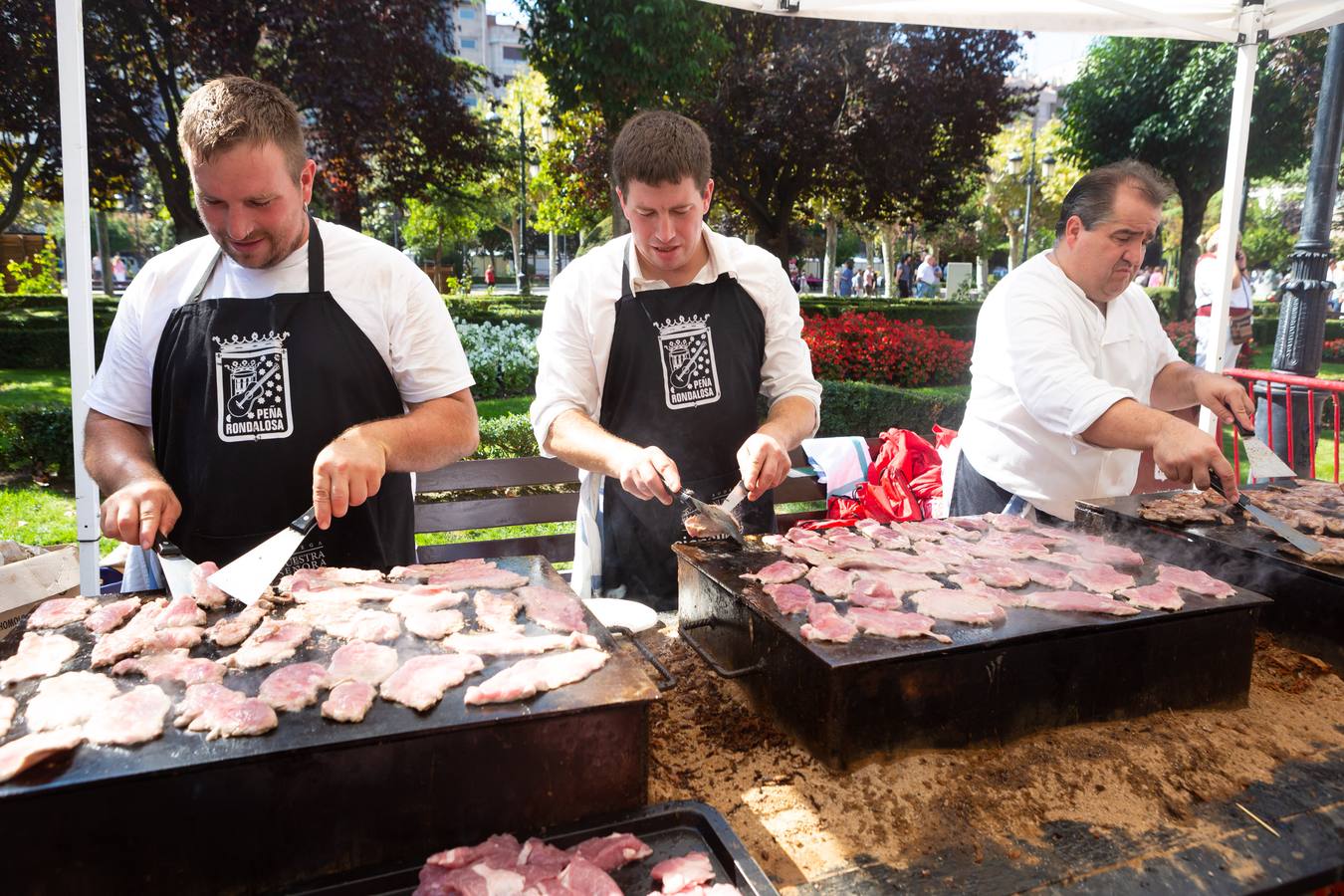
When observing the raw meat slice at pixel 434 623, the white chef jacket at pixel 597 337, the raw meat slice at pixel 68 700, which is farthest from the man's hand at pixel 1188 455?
the raw meat slice at pixel 68 700

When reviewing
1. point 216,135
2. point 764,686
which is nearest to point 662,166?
point 216,135

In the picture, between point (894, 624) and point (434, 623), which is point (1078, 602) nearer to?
point (894, 624)

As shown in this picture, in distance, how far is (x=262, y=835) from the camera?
1.33m

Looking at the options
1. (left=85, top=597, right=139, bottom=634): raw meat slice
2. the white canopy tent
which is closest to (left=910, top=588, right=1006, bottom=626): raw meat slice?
(left=85, top=597, right=139, bottom=634): raw meat slice

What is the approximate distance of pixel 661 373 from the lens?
3.01 m

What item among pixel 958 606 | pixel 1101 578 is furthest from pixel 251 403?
pixel 1101 578

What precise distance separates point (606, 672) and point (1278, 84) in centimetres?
1883

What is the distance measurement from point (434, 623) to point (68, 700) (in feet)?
2.12

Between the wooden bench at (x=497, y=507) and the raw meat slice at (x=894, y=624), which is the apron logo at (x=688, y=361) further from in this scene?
the wooden bench at (x=497, y=507)

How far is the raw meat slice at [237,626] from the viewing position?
176cm

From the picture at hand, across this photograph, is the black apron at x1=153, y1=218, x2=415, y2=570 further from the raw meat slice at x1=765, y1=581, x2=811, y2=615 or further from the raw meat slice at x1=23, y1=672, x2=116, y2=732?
the raw meat slice at x1=765, y1=581, x2=811, y2=615

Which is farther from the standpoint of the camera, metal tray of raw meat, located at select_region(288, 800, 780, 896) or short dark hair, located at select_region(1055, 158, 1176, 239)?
short dark hair, located at select_region(1055, 158, 1176, 239)

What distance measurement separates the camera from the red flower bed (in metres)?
9.82

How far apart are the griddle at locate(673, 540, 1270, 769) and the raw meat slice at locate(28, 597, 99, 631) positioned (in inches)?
56.2
